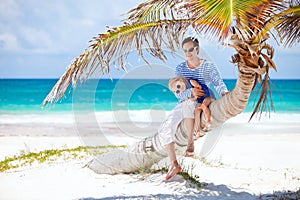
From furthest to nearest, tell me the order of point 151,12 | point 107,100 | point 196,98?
point 107,100, point 196,98, point 151,12

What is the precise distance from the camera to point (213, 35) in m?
5.06

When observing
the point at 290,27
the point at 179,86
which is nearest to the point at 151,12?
the point at 179,86

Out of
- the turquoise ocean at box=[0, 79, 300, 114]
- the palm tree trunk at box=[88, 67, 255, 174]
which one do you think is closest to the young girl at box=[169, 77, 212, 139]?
the palm tree trunk at box=[88, 67, 255, 174]

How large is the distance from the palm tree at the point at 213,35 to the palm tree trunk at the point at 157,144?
1cm

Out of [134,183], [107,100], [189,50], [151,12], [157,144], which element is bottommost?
[134,183]

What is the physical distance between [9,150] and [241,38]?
9541mm

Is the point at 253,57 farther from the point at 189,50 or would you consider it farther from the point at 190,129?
the point at 190,129

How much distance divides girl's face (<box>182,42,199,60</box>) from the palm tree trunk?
772 mm

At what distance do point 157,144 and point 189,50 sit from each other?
1576 millimetres

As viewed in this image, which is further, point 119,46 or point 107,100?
point 107,100

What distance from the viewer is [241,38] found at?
5.26 metres

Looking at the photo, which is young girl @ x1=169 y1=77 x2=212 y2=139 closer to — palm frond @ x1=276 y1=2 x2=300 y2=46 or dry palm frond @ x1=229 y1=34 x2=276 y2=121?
dry palm frond @ x1=229 y1=34 x2=276 y2=121

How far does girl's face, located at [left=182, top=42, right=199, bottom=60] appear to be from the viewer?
633 centimetres

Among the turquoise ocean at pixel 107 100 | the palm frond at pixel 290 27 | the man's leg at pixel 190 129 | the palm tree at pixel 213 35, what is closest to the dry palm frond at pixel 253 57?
the palm tree at pixel 213 35
